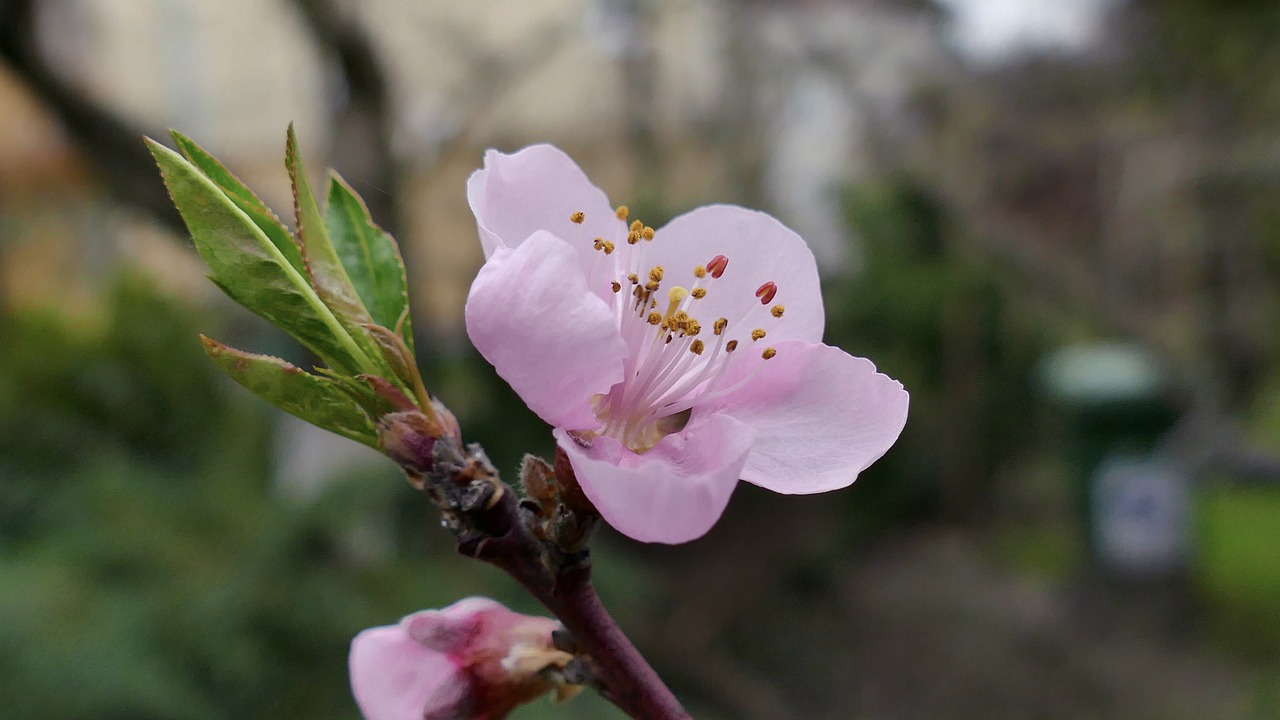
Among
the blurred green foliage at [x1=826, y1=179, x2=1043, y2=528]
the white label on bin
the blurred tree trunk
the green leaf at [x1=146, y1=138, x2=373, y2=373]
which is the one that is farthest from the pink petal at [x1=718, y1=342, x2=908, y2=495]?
the white label on bin

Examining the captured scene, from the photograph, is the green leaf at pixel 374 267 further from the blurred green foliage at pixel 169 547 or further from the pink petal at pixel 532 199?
the blurred green foliage at pixel 169 547

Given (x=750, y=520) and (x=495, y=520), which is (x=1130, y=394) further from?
(x=495, y=520)

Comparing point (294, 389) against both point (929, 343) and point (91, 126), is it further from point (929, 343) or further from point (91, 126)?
point (929, 343)

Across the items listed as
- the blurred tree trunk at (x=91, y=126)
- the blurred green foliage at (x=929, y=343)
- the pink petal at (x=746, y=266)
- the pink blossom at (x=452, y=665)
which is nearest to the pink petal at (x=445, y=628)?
the pink blossom at (x=452, y=665)

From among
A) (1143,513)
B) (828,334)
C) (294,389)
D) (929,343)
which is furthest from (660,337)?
(929,343)

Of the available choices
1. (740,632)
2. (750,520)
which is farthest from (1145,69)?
(740,632)

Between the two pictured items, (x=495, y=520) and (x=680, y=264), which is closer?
(x=495, y=520)

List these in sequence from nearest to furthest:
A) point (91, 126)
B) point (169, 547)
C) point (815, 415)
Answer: point (815, 415)
point (169, 547)
point (91, 126)
